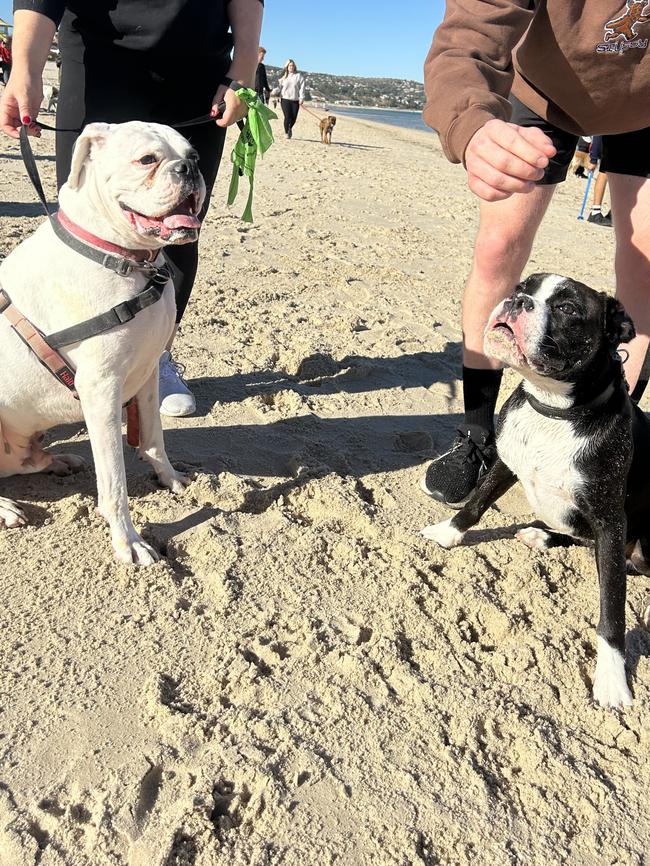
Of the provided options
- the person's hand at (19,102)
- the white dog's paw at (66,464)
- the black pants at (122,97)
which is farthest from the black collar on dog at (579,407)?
the person's hand at (19,102)

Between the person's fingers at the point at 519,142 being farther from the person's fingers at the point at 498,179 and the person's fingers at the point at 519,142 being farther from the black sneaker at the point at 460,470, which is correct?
the black sneaker at the point at 460,470

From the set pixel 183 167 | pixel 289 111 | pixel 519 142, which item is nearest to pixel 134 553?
pixel 183 167

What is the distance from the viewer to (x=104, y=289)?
2363mm

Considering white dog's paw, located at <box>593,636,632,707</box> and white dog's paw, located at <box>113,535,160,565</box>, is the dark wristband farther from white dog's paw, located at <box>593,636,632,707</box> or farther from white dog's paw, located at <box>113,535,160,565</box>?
white dog's paw, located at <box>593,636,632,707</box>

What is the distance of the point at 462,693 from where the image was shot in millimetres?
2180

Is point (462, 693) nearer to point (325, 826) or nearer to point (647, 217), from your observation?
point (325, 826)

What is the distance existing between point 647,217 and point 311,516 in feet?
6.56

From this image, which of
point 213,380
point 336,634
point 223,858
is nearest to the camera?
point 223,858

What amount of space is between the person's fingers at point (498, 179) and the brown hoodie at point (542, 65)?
14 cm

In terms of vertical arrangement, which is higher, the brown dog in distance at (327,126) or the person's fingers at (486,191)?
the person's fingers at (486,191)

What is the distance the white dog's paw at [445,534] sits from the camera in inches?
113

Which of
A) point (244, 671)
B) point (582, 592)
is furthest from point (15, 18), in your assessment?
point (582, 592)

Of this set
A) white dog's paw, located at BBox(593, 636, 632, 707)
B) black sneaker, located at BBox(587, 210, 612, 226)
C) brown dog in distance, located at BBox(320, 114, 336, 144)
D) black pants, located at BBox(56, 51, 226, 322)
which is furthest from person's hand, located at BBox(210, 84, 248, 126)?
brown dog in distance, located at BBox(320, 114, 336, 144)

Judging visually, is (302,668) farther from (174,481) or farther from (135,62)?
(135,62)
